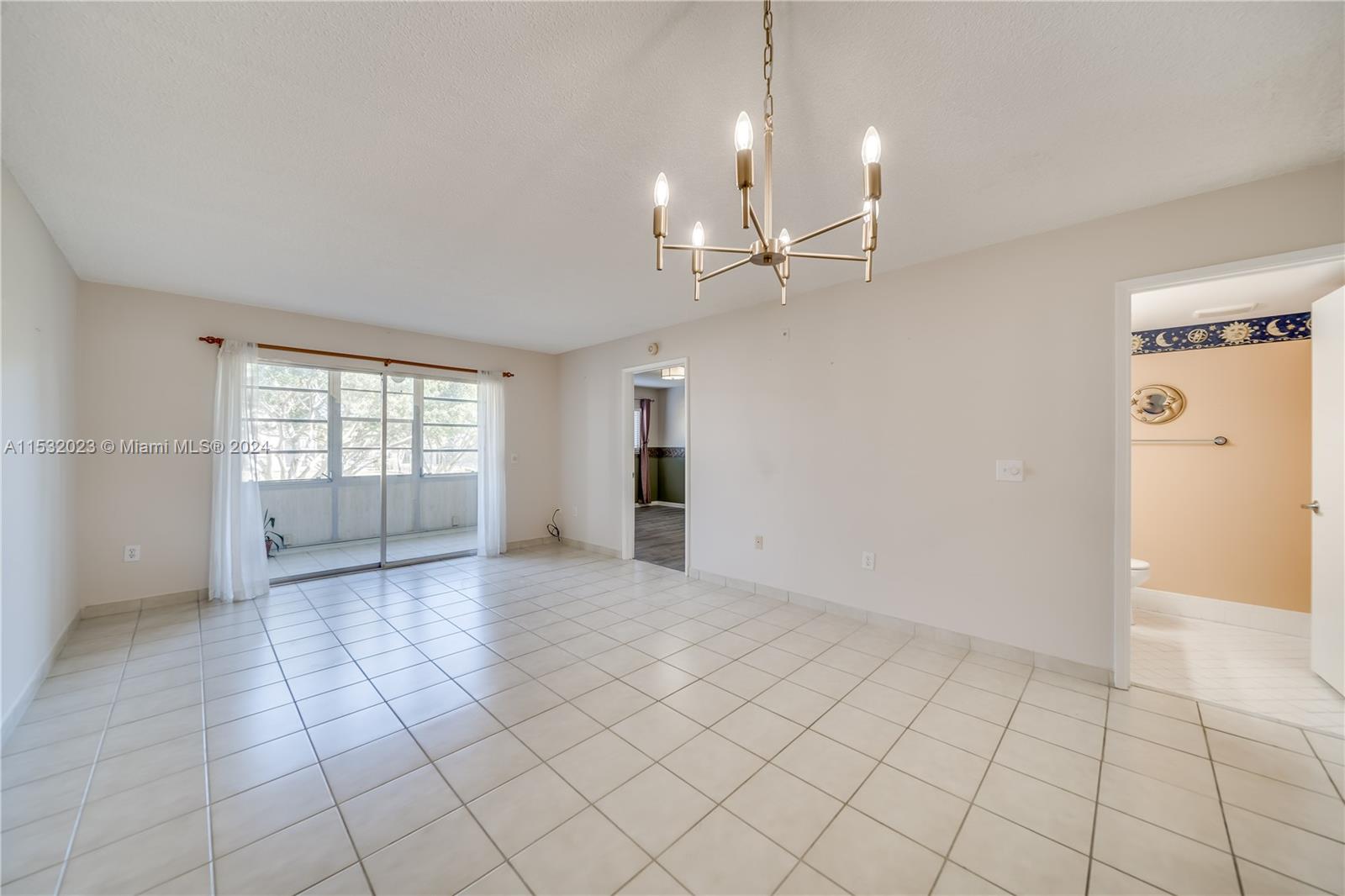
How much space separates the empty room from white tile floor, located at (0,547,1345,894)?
20 mm

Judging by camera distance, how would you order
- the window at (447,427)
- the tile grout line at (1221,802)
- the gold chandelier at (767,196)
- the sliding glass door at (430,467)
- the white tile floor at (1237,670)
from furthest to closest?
1. the window at (447,427)
2. the sliding glass door at (430,467)
3. the white tile floor at (1237,670)
4. the tile grout line at (1221,802)
5. the gold chandelier at (767,196)

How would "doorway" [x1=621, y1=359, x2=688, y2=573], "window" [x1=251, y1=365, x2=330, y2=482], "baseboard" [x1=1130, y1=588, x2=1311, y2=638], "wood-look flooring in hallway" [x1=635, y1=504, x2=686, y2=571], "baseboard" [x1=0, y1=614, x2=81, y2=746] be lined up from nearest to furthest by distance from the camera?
"baseboard" [x1=0, y1=614, x2=81, y2=746]
"baseboard" [x1=1130, y1=588, x2=1311, y2=638]
"window" [x1=251, y1=365, x2=330, y2=482]
"wood-look flooring in hallway" [x1=635, y1=504, x2=686, y2=571]
"doorway" [x1=621, y1=359, x2=688, y2=573]

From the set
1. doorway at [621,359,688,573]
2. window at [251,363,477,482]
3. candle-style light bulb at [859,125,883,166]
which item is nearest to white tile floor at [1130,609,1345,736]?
candle-style light bulb at [859,125,883,166]

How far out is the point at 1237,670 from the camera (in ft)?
9.08

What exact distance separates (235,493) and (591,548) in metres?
3.32

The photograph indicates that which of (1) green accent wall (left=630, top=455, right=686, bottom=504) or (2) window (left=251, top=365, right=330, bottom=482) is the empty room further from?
(1) green accent wall (left=630, top=455, right=686, bottom=504)

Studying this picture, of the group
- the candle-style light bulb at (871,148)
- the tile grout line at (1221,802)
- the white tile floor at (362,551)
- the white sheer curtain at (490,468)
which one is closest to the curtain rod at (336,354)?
the white sheer curtain at (490,468)

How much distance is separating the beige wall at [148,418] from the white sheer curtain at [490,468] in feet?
5.46

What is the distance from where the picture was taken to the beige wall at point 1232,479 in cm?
334

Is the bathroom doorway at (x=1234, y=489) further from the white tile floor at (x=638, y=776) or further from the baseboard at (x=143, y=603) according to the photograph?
the baseboard at (x=143, y=603)

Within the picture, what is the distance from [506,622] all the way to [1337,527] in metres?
4.69

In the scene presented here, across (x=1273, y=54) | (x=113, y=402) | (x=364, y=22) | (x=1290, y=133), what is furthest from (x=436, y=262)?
(x=1290, y=133)

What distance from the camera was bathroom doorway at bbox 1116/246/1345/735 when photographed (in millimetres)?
2496

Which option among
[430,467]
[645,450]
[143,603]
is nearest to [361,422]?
[430,467]
